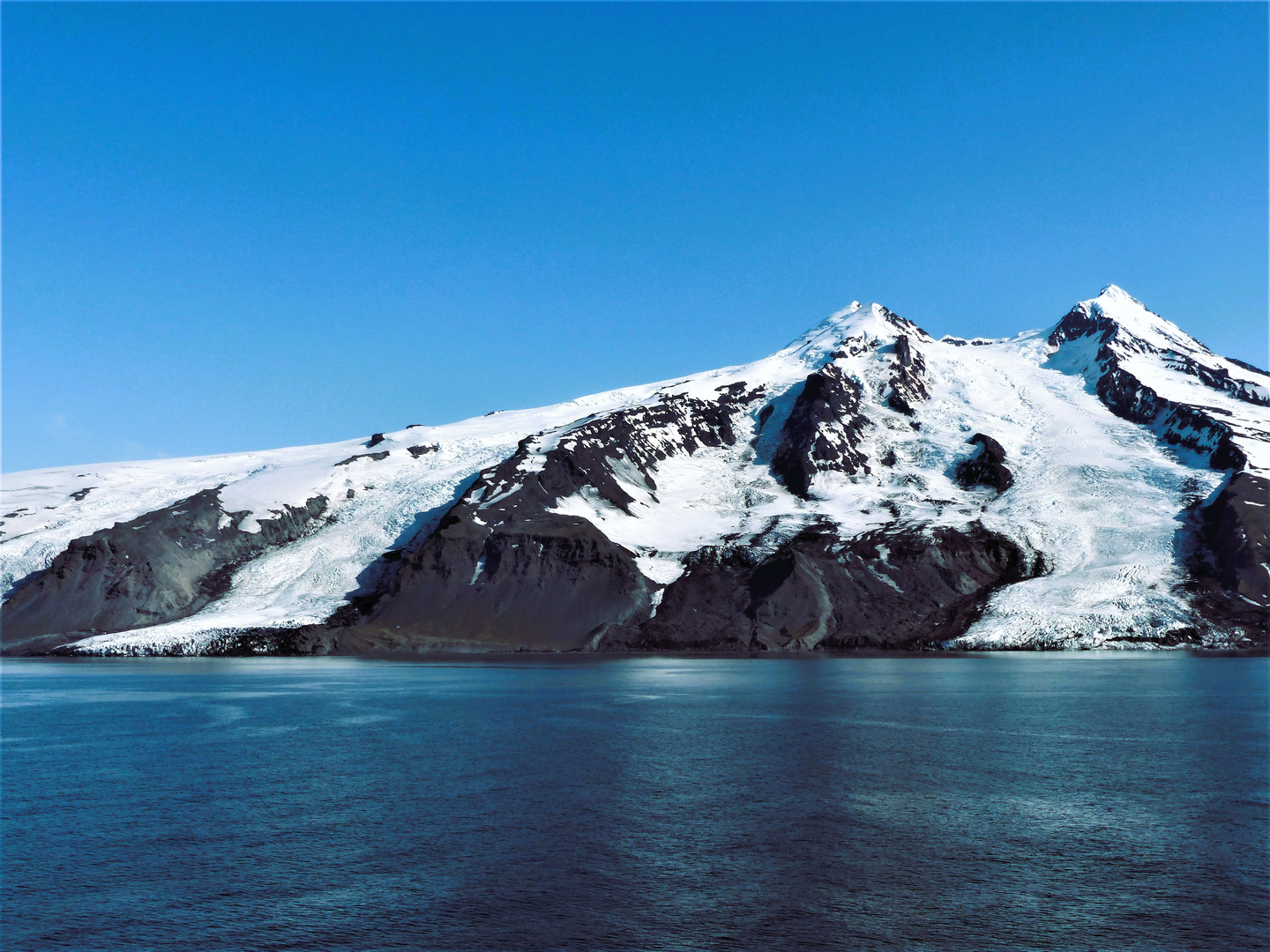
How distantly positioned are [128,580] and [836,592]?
120011 mm

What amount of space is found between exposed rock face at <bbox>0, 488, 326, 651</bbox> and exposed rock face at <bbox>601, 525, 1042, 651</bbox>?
80.7 m

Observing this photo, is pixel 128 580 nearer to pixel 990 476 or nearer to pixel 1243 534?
pixel 990 476

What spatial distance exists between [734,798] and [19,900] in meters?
24.4

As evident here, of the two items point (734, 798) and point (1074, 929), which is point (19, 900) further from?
point (1074, 929)

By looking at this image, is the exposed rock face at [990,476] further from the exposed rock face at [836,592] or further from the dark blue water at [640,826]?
the dark blue water at [640,826]

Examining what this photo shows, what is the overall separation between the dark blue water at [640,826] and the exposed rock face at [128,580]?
101574 millimetres

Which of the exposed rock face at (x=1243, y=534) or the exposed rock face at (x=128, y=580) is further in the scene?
the exposed rock face at (x=128, y=580)

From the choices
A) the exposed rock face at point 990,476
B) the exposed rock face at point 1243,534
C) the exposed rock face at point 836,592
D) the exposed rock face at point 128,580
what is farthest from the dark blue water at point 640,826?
the exposed rock face at point 990,476

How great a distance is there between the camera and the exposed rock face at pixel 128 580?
15862 centimetres

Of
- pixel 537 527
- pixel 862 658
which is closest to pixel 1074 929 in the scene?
pixel 862 658

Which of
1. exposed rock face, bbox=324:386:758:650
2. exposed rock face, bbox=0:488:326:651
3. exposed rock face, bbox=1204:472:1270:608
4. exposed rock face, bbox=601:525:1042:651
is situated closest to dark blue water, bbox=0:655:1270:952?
exposed rock face, bbox=601:525:1042:651

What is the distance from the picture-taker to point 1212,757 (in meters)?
46.9

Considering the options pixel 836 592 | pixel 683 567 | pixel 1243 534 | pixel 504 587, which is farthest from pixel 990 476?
pixel 504 587

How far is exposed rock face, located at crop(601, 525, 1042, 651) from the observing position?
5689 inches
